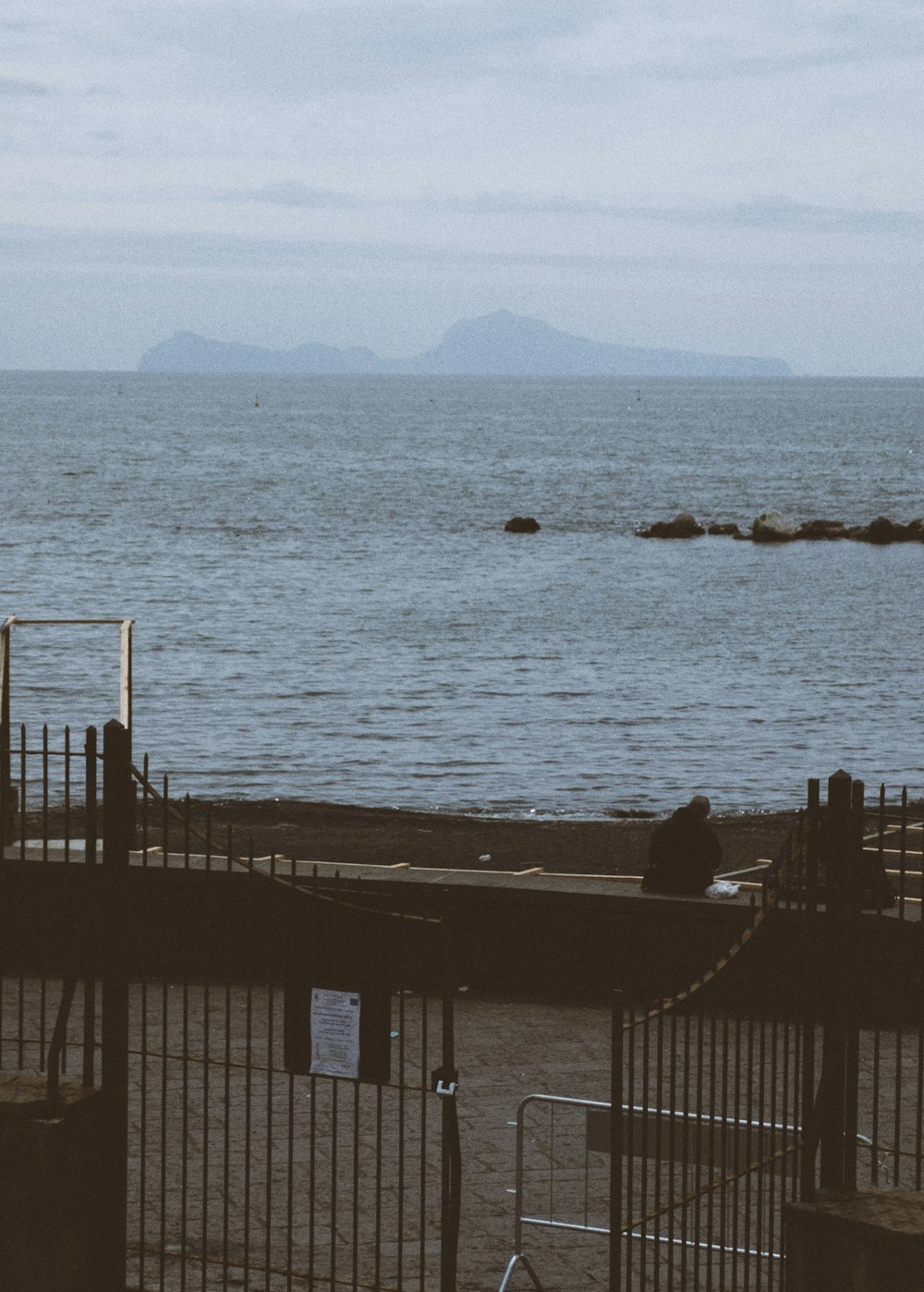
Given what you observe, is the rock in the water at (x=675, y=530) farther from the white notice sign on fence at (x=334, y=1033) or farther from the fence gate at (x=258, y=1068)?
the white notice sign on fence at (x=334, y=1033)

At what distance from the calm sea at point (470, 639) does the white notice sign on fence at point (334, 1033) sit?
20046 millimetres

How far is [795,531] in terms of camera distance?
89.3 metres

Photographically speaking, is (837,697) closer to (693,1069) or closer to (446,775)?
(446,775)

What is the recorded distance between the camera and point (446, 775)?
30.9 metres

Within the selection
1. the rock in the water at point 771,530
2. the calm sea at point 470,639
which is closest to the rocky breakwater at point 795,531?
the rock in the water at point 771,530

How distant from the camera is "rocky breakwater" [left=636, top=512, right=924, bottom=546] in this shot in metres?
88.2

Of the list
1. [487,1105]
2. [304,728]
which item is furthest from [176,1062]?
[304,728]

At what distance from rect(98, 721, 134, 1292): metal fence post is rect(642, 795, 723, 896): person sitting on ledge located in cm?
582

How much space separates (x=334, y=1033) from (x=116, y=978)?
→ 38.5 inches

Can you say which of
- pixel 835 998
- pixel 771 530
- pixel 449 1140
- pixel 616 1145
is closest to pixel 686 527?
pixel 771 530

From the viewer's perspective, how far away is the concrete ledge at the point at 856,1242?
21.3 feet

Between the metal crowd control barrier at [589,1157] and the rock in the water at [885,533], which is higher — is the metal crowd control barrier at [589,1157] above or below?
below

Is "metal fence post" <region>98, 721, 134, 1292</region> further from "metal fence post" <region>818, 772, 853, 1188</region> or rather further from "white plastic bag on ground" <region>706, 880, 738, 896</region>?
"white plastic bag on ground" <region>706, 880, 738, 896</region>

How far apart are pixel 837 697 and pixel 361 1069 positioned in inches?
1387
